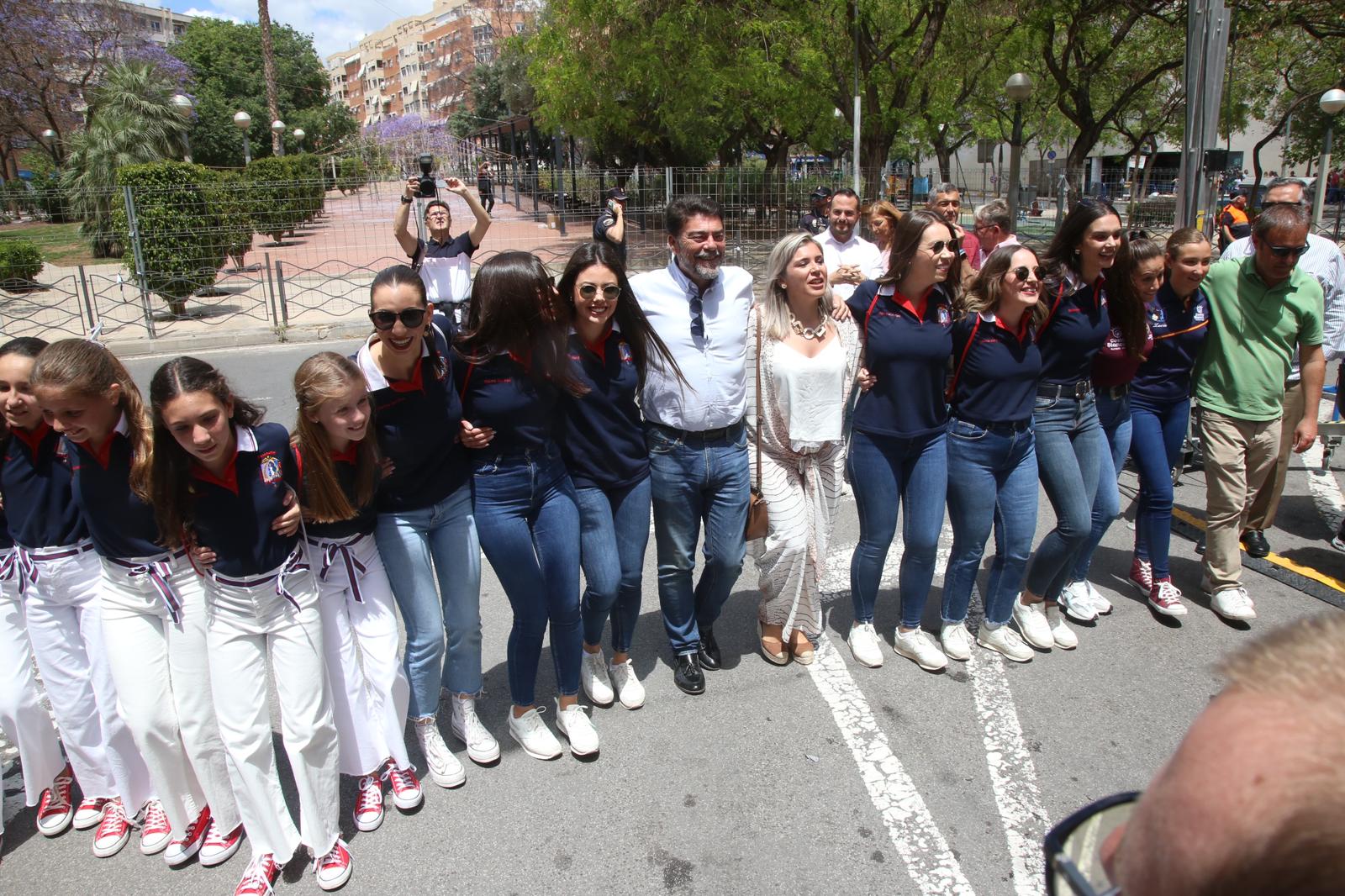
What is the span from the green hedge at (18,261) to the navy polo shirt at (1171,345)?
18.3 m

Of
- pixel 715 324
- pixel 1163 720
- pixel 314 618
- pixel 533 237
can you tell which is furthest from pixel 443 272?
pixel 533 237

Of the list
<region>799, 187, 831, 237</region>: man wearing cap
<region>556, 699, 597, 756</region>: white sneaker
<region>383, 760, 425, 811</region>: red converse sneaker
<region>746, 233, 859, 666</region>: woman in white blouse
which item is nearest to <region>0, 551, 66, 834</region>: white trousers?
<region>383, 760, 425, 811</region>: red converse sneaker

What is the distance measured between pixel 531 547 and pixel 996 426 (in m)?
2.06

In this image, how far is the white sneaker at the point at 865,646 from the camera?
4.05 meters

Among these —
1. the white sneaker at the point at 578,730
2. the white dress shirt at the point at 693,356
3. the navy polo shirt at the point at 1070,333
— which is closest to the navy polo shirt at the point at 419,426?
the white dress shirt at the point at 693,356

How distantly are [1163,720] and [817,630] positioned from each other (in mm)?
1455

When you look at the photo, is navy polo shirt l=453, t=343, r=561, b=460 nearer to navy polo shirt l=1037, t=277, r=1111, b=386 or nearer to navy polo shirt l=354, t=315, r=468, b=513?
navy polo shirt l=354, t=315, r=468, b=513

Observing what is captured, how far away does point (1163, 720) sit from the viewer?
358 centimetres

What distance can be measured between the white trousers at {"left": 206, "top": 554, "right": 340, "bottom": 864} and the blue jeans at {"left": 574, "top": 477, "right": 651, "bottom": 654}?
104 centimetres

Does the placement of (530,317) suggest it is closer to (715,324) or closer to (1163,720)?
(715,324)

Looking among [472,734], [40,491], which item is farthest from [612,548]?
[40,491]

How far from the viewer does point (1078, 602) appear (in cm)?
445

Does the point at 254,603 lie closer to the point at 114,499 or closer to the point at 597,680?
the point at 114,499

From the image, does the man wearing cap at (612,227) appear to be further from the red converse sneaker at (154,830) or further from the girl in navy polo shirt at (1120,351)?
the red converse sneaker at (154,830)
